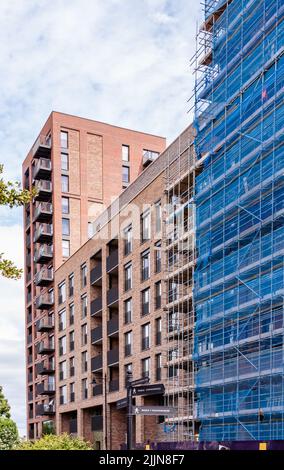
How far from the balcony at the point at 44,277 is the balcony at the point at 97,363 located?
636 inches

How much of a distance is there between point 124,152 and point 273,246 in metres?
46.2

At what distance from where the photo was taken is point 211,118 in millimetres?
35062

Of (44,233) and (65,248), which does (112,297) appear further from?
(44,233)

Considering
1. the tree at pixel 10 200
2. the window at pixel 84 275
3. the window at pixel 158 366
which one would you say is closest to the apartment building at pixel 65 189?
the window at pixel 84 275

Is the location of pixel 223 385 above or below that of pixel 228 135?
below

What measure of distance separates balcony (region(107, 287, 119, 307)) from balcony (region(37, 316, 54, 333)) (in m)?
17.1

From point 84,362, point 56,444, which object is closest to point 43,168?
point 84,362

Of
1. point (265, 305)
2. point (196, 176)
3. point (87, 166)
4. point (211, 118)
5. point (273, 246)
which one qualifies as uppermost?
point (87, 166)

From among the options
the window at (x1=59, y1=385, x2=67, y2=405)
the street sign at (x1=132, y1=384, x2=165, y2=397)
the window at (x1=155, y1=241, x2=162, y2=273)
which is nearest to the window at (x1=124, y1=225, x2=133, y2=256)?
the window at (x1=155, y1=241, x2=162, y2=273)

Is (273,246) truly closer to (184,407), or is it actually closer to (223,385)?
(223,385)

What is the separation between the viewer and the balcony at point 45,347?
6612 cm

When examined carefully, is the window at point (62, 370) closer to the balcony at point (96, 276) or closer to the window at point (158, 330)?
the balcony at point (96, 276)

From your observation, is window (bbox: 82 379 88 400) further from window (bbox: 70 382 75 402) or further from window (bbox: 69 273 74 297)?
window (bbox: 69 273 74 297)

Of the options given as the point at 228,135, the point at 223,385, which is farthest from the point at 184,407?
the point at 228,135
